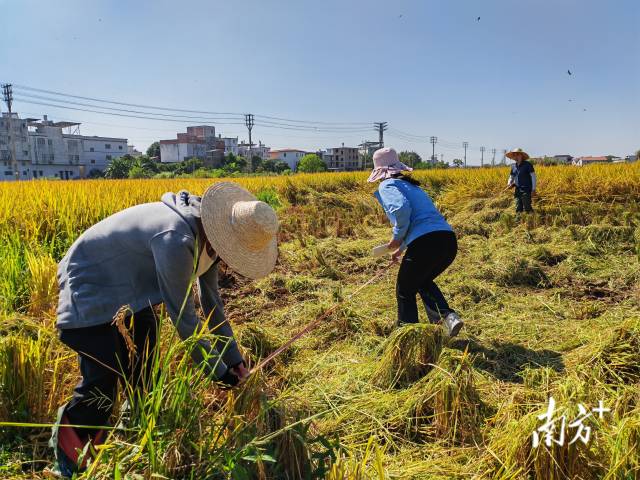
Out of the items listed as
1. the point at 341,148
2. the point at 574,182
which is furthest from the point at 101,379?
the point at 341,148

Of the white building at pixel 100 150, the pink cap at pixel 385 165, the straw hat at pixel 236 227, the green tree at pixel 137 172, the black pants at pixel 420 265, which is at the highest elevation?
the white building at pixel 100 150

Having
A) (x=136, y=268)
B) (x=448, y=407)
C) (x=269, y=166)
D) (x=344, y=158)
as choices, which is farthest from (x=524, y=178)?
(x=344, y=158)

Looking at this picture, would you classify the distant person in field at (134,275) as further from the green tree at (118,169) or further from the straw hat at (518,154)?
the green tree at (118,169)

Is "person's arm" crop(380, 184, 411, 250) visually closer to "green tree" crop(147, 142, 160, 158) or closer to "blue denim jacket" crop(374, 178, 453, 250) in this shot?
"blue denim jacket" crop(374, 178, 453, 250)

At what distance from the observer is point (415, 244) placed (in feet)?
10.5

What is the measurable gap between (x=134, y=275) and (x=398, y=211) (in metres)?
1.93

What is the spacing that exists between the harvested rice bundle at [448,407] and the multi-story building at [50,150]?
5999 centimetres

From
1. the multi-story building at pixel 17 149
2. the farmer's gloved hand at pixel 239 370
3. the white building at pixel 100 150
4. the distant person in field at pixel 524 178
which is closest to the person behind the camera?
the farmer's gloved hand at pixel 239 370

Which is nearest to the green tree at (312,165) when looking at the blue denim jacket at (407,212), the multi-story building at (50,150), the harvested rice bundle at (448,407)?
the multi-story building at (50,150)

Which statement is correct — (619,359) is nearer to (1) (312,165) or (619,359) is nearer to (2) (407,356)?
(2) (407,356)

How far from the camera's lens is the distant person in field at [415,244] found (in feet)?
10.4

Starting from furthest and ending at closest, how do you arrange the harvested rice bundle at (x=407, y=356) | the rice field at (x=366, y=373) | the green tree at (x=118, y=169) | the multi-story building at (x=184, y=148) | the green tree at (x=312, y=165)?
the multi-story building at (x=184, y=148) → the green tree at (x=312, y=165) → the green tree at (x=118, y=169) → the harvested rice bundle at (x=407, y=356) → the rice field at (x=366, y=373)

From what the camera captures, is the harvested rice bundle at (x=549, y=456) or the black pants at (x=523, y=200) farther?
the black pants at (x=523, y=200)

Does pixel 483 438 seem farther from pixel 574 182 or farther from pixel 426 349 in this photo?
pixel 574 182
